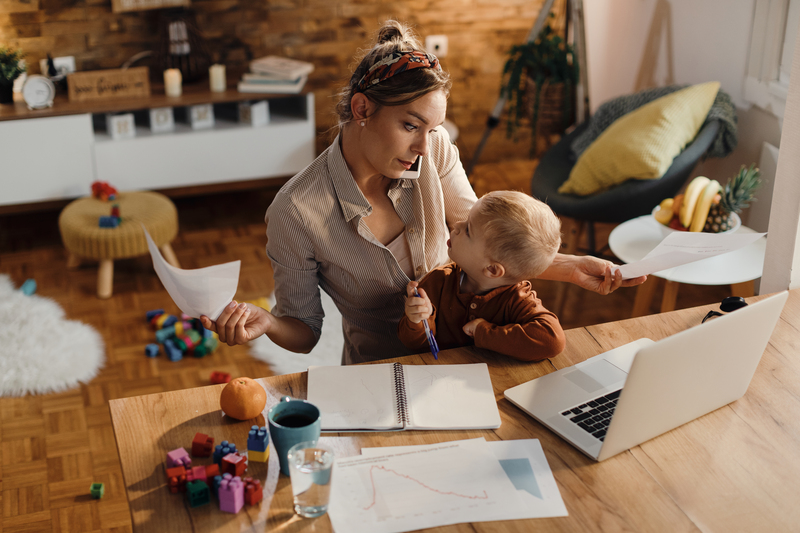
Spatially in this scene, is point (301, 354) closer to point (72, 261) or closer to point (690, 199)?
point (72, 261)

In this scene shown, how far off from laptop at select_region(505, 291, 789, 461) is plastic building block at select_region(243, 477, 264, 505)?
428 mm

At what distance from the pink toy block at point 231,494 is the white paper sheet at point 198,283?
278 millimetres

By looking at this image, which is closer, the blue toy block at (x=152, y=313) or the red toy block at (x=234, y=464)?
the red toy block at (x=234, y=464)

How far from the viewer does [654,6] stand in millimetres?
3414

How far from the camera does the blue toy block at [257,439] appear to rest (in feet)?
3.29

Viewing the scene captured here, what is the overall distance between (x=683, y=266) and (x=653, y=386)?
48.8 inches

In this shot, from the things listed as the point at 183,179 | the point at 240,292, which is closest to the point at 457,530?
the point at 240,292

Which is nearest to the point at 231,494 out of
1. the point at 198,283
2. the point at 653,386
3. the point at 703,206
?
the point at 198,283

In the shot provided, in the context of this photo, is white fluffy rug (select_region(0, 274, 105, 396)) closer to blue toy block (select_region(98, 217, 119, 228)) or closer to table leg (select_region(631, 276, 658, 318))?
blue toy block (select_region(98, 217, 119, 228))

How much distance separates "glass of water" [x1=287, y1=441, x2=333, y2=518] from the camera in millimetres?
915

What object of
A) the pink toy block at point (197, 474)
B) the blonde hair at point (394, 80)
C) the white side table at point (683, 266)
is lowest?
the white side table at point (683, 266)

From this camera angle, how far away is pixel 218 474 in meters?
0.98

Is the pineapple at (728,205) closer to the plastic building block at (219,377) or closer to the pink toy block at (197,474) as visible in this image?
the plastic building block at (219,377)

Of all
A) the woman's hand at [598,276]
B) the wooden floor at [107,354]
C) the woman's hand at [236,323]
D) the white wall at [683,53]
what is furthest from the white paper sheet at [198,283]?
the white wall at [683,53]
